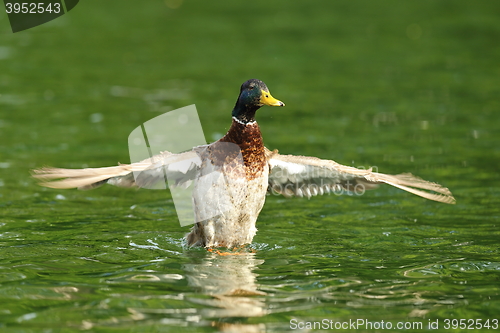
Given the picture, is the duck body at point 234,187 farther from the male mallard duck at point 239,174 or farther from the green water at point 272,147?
the green water at point 272,147

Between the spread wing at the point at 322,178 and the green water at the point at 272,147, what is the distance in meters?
0.65

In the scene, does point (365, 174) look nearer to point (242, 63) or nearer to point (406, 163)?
point (406, 163)

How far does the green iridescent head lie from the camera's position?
26.1 feet

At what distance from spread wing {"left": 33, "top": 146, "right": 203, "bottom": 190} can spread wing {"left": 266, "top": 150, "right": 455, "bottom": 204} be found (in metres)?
0.99

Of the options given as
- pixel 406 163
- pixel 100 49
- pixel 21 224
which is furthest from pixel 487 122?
pixel 100 49

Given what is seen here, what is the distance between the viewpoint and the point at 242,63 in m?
20.4

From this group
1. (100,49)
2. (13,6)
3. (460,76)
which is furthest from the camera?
(13,6)

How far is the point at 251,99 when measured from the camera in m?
8.02

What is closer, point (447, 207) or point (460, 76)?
point (447, 207)

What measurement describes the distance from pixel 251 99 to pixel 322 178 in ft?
4.81

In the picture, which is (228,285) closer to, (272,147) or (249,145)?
(249,145)

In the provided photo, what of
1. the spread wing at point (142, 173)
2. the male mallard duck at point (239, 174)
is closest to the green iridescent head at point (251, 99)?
the male mallard duck at point (239, 174)

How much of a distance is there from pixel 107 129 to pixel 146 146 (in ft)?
5.56

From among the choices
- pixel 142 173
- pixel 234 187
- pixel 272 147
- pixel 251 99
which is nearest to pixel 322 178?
pixel 234 187
